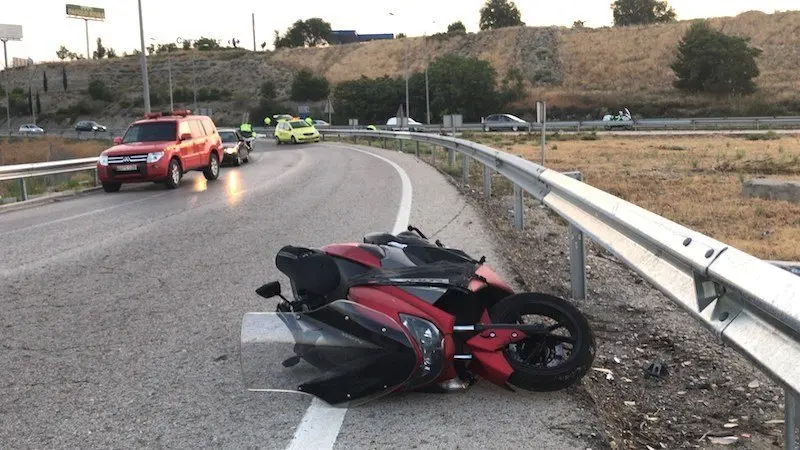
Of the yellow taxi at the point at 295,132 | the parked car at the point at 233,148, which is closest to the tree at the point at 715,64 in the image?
the yellow taxi at the point at 295,132

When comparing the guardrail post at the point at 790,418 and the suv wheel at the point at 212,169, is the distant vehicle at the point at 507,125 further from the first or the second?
the guardrail post at the point at 790,418

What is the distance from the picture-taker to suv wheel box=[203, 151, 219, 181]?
70.2 feet

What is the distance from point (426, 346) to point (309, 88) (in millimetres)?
98740

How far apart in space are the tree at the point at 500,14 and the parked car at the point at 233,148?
109907 mm

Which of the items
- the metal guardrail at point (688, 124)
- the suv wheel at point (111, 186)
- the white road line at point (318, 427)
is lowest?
the white road line at point (318, 427)

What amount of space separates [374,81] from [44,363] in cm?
8627

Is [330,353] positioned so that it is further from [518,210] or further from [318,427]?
[518,210]

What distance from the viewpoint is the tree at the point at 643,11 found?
129750 millimetres

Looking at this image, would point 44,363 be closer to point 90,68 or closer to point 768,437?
point 768,437

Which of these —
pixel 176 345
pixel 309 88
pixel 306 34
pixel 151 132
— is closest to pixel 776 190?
pixel 176 345

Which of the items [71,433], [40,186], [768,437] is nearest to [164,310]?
[71,433]

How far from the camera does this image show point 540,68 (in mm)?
97750

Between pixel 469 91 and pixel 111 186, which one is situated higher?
pixel 469 91

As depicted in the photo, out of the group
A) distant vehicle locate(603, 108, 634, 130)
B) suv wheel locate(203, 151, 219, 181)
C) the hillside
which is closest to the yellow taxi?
distant vehicle locate(603, 108, 634, 130)
